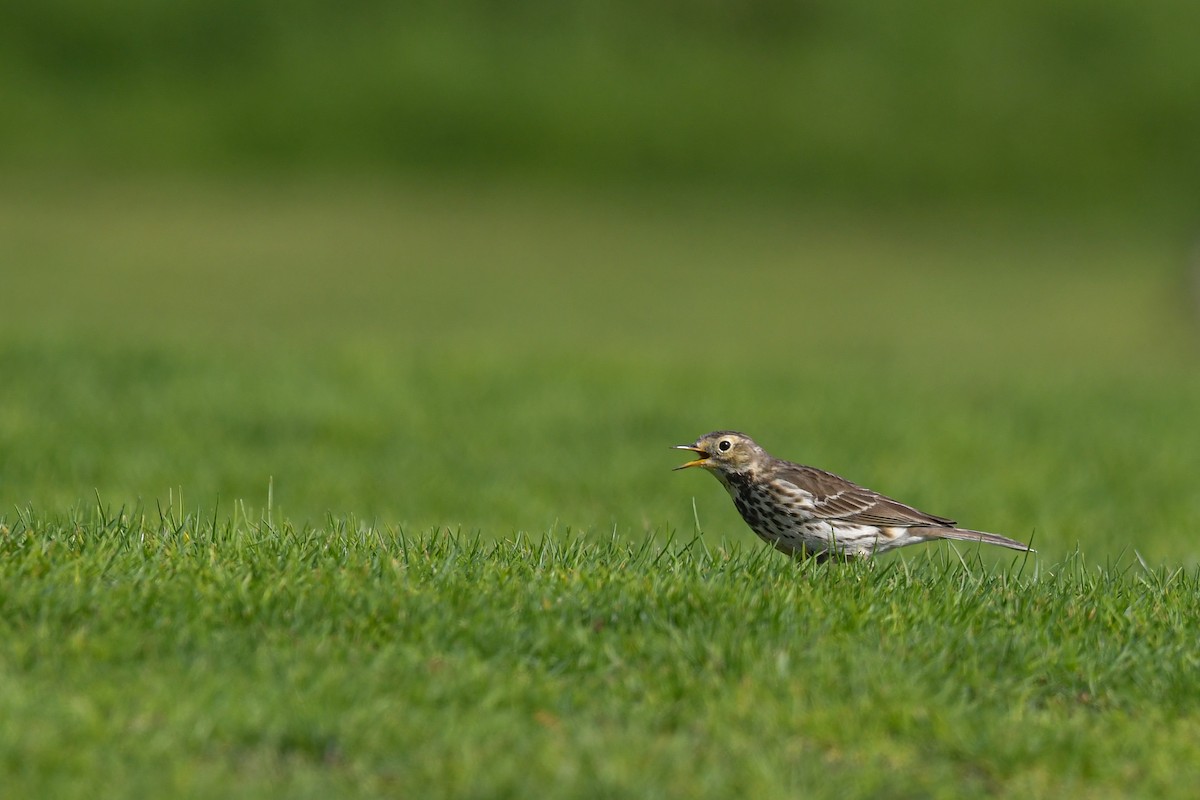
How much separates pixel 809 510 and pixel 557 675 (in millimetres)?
2786

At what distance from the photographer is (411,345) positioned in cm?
2120

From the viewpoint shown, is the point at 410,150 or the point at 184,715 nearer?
the point at 184,715

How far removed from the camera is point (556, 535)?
8.31 m

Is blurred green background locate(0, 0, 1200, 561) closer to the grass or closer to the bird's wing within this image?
the grass

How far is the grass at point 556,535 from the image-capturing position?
529 centimetres

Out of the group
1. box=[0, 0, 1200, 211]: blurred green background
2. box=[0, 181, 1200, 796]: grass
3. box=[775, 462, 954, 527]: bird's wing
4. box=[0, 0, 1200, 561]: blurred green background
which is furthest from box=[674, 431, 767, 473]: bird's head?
box=[0, 0, 1200, 211]: blurred green background

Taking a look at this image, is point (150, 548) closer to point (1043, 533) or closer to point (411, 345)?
point (1043, 533)

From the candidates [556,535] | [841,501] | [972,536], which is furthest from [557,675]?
[972,536]

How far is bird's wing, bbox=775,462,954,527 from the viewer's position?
844 cm

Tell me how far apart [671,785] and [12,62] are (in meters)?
52.1

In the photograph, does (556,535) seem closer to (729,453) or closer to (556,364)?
(729,453)

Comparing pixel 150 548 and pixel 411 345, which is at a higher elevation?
pixel 150 548

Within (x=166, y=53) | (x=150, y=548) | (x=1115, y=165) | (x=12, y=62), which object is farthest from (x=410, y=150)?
(x=150, y=548)

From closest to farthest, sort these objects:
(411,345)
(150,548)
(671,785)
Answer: (671,785) < (150,548) < (411,345)
